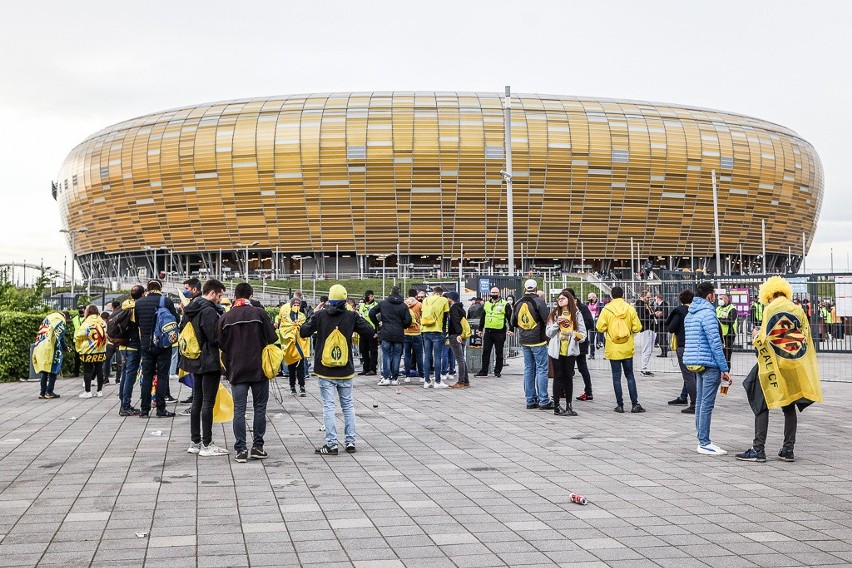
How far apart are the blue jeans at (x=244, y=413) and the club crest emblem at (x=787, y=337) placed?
5.15 metres

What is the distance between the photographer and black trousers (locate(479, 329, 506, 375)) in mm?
17797

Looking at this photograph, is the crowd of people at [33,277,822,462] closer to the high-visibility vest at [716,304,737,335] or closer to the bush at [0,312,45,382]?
the high-visibility vest at [716,304,737,335]

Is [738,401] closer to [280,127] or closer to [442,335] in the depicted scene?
[442,335]

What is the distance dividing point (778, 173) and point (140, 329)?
230ft

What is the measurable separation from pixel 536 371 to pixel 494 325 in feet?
15.5

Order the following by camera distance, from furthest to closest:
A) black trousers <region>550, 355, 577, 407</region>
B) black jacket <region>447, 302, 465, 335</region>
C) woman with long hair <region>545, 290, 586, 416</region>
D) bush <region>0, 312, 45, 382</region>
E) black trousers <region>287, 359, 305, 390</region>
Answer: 1. bush <region>0, 312, 45, 382</region>
2. black jacket <region>447, 302, 465, 335</region>
3. black trousers <region>287, 359, 305, 390</region>
4. black trousers <region>550, 355, 577, 407</region>
5. woman with long hair <region>545, 290, 586, 416</region>

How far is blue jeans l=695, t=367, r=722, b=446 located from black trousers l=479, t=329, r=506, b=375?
29.0 ft

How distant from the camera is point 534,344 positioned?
40.8ft

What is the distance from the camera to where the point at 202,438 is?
908 cm

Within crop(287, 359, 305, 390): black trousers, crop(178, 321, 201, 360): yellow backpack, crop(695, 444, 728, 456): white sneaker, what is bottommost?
crop(695, 444, 728, 456): white sneaker

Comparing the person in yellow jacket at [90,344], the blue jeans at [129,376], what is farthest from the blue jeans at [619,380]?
the person in yellow jacket at [90,344]

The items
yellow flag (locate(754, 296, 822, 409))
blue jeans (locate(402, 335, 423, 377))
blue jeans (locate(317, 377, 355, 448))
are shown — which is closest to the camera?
yellow flag (locate(754, 296, 822, 409))

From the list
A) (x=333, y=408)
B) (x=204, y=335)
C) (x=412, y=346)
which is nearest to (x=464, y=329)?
(x=412, y=346)

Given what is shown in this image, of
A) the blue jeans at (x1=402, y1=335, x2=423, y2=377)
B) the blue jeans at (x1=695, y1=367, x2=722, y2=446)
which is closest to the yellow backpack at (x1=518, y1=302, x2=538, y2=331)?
the blue jeans at (x1=695, y1=367, x2=722, y2=446)
